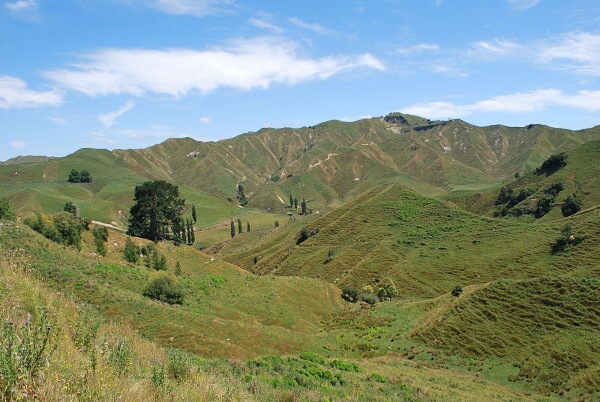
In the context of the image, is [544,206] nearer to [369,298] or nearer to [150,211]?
[369,298]

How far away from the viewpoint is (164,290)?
32.0m

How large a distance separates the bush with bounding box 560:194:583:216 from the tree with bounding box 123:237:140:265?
117680mm

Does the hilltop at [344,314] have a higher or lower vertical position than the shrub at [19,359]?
lower

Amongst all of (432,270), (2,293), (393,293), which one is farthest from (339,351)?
(432,270)

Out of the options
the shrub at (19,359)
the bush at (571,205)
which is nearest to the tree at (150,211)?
the shrub at (19,359)

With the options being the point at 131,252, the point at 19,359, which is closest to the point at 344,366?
the point at 19,359

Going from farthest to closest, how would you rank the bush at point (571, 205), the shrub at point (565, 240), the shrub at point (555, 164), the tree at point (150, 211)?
the shrub at point (555, 164) → the bush at point (571, 205) → the tree at point (150, 211) → the shrub at point (565, 240)

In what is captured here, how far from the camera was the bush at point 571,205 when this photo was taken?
376 ft

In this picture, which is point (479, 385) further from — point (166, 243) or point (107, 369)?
point (166, 243)

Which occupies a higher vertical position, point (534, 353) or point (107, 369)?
point (107, 369)

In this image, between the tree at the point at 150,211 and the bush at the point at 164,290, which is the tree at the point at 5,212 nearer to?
the bush at the point at 164,290

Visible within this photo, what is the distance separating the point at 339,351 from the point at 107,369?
91.5 ft

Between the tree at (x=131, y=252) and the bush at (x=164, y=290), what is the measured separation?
16.6 metres

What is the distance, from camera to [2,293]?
916cm
